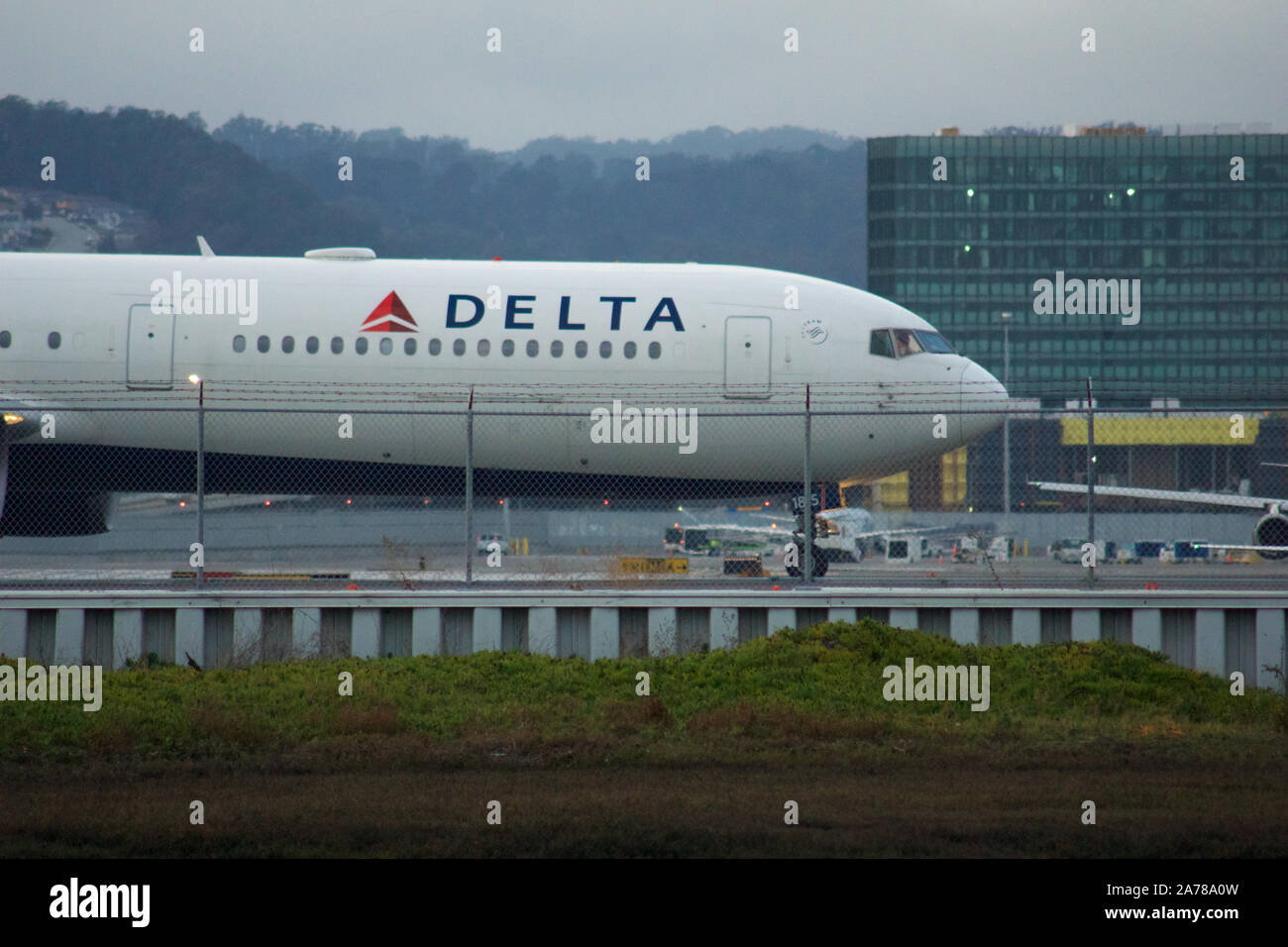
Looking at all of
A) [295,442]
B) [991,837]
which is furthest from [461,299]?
[991,837]

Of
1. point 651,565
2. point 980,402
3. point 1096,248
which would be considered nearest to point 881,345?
Result: point 980,402

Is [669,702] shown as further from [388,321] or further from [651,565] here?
[388,321]

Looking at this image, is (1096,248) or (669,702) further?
(1096,248)

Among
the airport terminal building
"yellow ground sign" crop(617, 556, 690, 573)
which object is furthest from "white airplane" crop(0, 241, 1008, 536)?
the airport terminal building

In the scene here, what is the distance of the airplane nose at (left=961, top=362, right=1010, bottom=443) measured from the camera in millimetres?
20562

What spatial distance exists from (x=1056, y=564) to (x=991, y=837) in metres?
15.6

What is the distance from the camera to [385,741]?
1180 centimetres

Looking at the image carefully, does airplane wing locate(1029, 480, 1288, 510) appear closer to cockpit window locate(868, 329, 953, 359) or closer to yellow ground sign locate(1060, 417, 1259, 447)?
cockpit window locate(868, 329, 953, 359)

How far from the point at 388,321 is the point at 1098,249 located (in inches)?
5241

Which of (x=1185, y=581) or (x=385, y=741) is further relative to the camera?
(x=1185, y=581)

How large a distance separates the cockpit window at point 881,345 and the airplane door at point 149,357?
1051 cm

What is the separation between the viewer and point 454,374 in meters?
20.7

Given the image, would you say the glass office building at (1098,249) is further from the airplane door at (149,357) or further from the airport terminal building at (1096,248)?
the airplane door at (149,357)

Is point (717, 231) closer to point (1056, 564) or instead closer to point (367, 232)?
point (367, 232)
